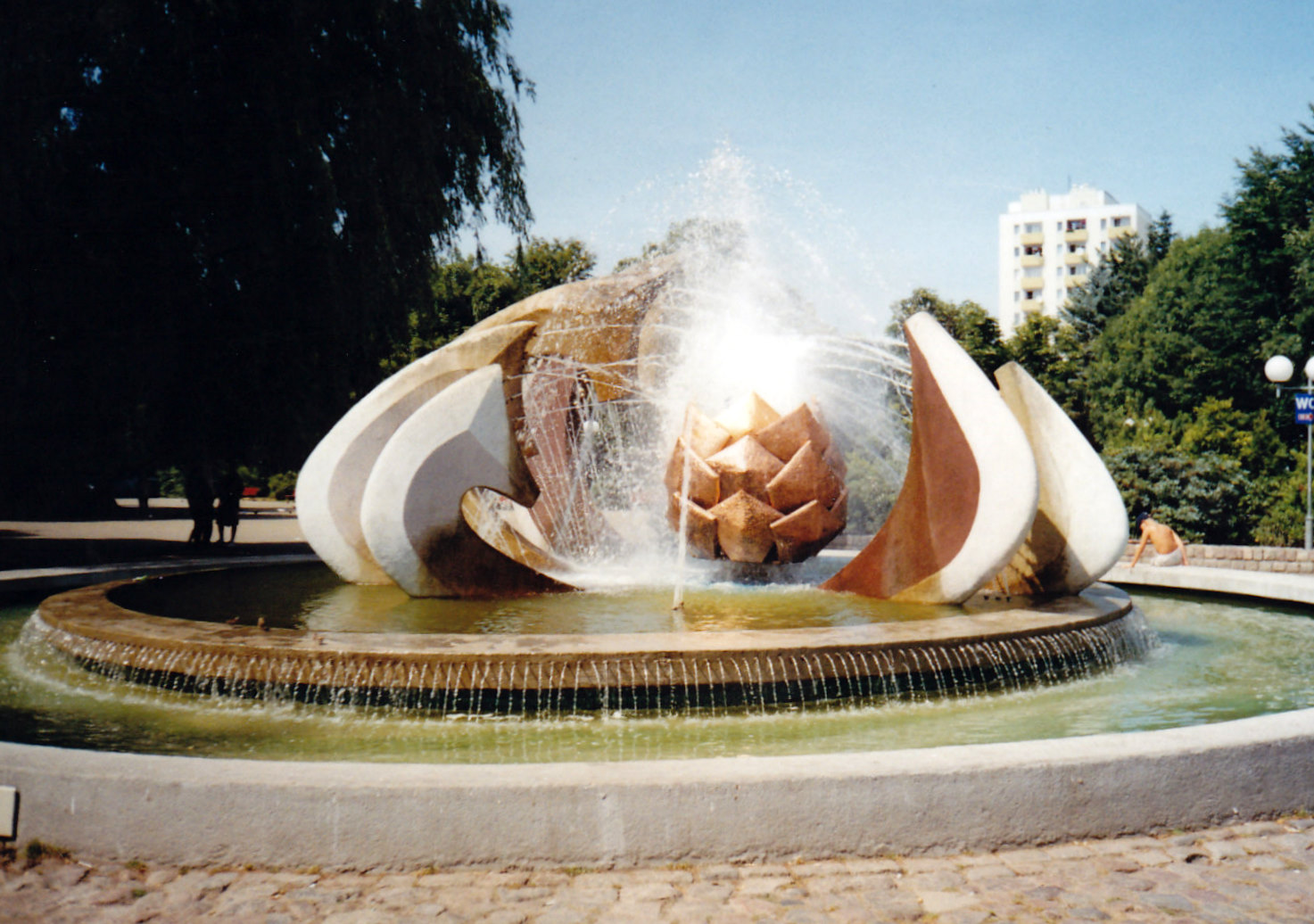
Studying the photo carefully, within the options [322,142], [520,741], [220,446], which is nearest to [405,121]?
[322,142]

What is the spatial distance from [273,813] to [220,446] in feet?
45.1

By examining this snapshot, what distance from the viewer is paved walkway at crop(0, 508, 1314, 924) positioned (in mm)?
3479

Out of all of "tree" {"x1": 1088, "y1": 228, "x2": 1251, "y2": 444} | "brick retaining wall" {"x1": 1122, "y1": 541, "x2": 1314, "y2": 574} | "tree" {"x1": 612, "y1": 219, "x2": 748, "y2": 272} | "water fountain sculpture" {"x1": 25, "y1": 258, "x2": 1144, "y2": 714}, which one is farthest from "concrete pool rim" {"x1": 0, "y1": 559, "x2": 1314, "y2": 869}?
"tree" {"x1": 1088, "y1": 228, "x2": 1251, "y2": 444}

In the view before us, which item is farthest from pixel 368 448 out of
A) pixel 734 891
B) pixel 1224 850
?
pixel 1224 850

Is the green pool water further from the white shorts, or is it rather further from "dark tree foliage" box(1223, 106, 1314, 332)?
"dark tree foliage" box(1223, 106, 1314, 332)

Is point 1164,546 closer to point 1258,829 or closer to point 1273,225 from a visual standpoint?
point 1258,829

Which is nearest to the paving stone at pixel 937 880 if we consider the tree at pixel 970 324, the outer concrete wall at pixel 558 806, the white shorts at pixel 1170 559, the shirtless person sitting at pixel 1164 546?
the outer concrete wall at pixel 558 806

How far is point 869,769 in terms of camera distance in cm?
402

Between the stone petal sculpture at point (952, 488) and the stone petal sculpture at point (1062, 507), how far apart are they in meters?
0.65

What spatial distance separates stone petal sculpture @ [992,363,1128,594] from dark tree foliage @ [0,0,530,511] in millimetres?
10166

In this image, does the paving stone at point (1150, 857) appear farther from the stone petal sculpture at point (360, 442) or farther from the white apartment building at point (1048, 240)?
the white apartment building at point (1048, 240)

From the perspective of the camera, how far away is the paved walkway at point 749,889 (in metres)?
3.48

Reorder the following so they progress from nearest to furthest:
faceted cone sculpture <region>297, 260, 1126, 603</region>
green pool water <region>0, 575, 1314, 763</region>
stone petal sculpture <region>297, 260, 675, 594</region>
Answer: green pool water <region>0, 575, 1314, 763</region>
faceted cone sculpture <region>297, 260, 1126, 603</region>
stone petal sculpture <region>297, 260, 675, 594</region>

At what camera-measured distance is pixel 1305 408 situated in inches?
672
